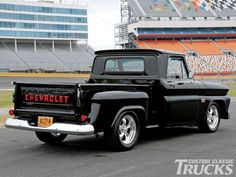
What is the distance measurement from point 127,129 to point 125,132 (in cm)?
8

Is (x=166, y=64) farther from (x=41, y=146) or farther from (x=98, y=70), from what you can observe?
(x=41, y=146)

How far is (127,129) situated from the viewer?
732cm

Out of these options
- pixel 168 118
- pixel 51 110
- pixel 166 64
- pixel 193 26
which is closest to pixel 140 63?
pixel 166 64

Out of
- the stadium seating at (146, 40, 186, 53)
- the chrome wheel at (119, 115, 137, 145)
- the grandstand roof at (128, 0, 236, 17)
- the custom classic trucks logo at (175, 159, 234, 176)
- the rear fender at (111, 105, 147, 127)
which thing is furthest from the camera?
the grandstand roof at (128, 0, 236, 17)

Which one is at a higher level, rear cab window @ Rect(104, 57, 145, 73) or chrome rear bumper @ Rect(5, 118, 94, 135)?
rear cab window @ Rect(104, 57, 145, 73)

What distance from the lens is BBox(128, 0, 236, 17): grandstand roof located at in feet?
270

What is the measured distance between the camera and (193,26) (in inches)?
3285

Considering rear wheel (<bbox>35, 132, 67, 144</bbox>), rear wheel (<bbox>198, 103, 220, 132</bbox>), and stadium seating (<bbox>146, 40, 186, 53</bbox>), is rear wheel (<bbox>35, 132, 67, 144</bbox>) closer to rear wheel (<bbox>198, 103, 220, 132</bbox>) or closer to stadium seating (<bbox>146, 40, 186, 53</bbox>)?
rear wheel (<bbox>198, 103, 220, 132</bbox>)

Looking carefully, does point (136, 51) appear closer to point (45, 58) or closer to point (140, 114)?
point (140, 114)

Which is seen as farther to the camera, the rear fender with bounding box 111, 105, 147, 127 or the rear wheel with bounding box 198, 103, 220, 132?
the rear wheel with bounding box 198, 103, 220, 132

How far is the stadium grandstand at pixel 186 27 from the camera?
77.6 m

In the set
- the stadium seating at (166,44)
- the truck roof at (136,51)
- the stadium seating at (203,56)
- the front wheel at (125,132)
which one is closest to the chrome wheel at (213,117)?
the truck roof at (136,51)

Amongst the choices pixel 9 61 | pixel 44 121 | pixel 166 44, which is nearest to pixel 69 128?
pixel 44 121

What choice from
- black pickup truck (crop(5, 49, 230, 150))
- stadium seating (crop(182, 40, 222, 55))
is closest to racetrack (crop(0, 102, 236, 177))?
black pickup truck (crop(5, 49, 230, 150))
